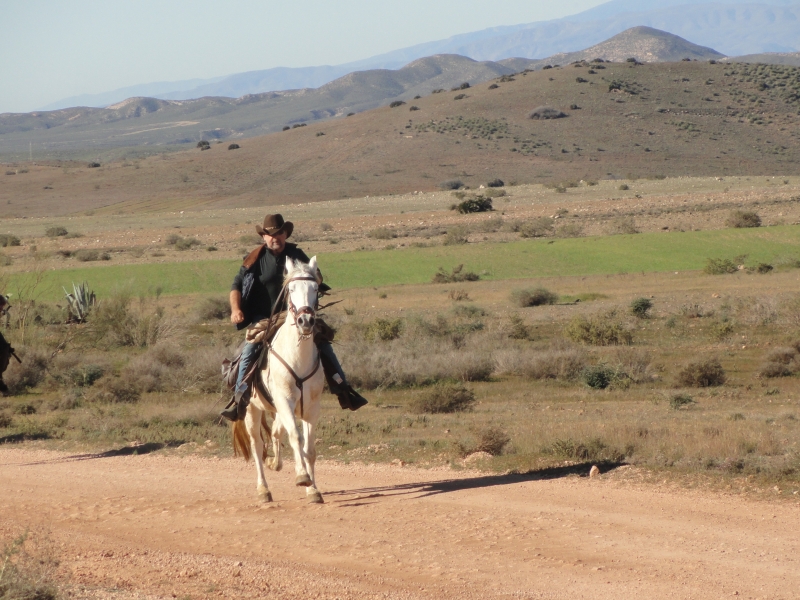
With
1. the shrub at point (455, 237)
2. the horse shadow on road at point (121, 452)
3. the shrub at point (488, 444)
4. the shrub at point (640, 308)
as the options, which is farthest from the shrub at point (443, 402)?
the shrub at point (455, 237)

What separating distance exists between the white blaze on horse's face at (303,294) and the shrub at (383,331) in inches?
634

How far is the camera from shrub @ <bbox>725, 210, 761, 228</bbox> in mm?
45000

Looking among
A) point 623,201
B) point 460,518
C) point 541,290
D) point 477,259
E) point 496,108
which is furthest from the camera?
point 496,108

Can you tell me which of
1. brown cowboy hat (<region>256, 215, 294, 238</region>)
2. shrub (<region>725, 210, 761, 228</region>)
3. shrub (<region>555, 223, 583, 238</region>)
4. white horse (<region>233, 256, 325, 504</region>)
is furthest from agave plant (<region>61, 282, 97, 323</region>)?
shrub (<region>725, 210, 761, 228</region>)

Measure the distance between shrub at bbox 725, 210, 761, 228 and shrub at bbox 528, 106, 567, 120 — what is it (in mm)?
63499

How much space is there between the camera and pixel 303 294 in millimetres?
8430

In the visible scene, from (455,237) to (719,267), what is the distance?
46.2 feet

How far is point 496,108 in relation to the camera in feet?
372

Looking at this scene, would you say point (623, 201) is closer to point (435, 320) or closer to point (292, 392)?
point (435, 320)

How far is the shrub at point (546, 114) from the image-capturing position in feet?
354

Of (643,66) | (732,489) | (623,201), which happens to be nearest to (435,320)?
(732,489)

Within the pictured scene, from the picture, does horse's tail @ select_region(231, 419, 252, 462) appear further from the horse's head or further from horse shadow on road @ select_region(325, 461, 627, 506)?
the horse's head

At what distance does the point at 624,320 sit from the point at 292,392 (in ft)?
61.8

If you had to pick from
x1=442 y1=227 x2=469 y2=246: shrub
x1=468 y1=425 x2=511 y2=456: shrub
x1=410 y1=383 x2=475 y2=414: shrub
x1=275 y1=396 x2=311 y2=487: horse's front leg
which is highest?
x1=275 y1=396 x2=311 y2=487: horse's front leg
